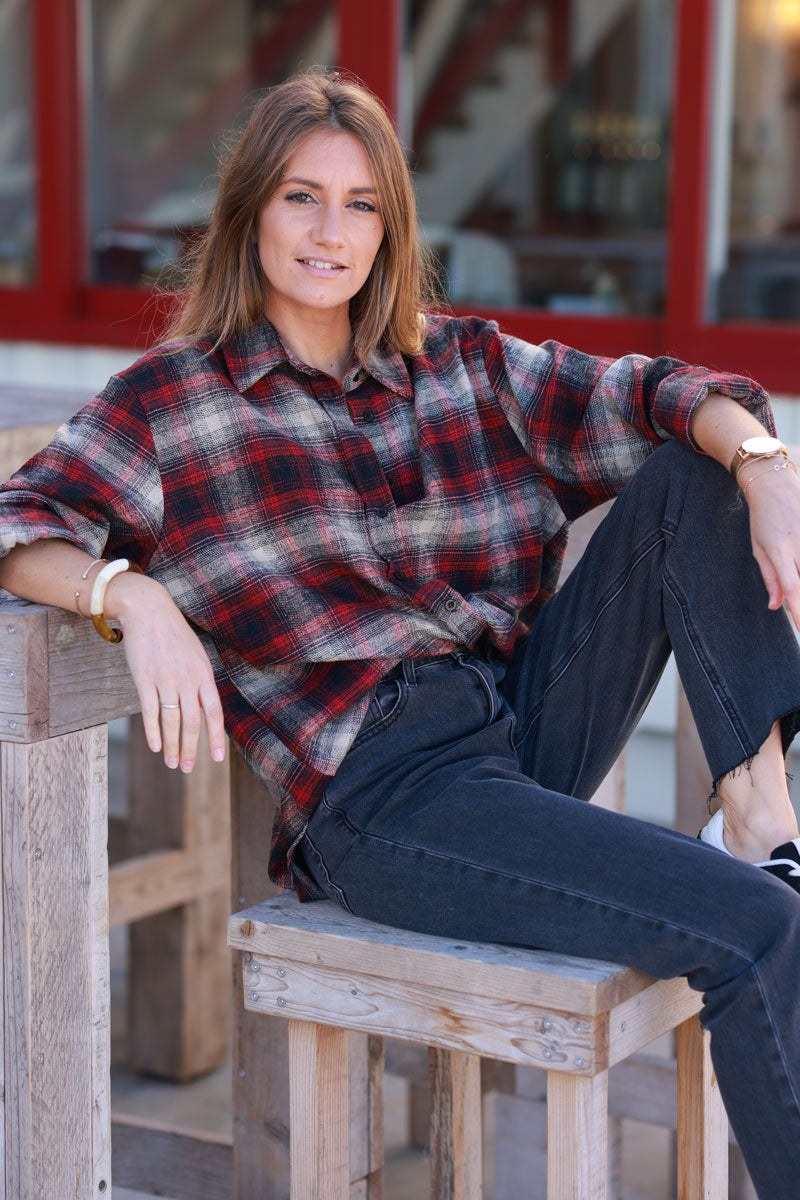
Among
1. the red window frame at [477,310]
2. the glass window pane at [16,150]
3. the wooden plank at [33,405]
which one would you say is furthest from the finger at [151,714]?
the glass window pane at [16,150]

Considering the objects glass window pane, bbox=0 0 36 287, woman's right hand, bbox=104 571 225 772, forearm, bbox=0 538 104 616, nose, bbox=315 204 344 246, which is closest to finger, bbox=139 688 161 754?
woman's right hand, bbox=104 571 225 772

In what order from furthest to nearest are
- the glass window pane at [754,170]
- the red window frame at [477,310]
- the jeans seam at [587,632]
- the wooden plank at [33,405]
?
the glass window pane at [754,170], the red window frame at [477,310], the wooden plank at [33,405], the jeans seam at [587,632]

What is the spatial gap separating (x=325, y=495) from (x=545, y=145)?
16.3ft

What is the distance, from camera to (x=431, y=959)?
1518mm

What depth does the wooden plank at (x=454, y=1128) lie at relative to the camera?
194 cm

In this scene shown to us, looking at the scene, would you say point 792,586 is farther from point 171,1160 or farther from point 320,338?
point 171,1160

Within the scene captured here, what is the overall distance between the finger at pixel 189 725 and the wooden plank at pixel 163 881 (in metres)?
1.28

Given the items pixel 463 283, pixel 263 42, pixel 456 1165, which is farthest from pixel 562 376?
pixel 263 42

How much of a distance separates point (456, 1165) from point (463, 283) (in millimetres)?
3213

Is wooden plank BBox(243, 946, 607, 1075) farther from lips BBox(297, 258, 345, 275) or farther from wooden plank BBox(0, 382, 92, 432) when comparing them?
wooden plank BBox(0, 382, 92, 432)

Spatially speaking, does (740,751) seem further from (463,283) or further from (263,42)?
(263,42)

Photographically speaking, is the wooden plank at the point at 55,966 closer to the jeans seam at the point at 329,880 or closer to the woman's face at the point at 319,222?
the jeans seam at the point at 329,880

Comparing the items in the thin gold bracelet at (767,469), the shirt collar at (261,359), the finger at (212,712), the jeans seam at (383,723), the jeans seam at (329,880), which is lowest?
the jeans seam at (329,880)

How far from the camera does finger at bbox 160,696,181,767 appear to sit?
151 centimetres
